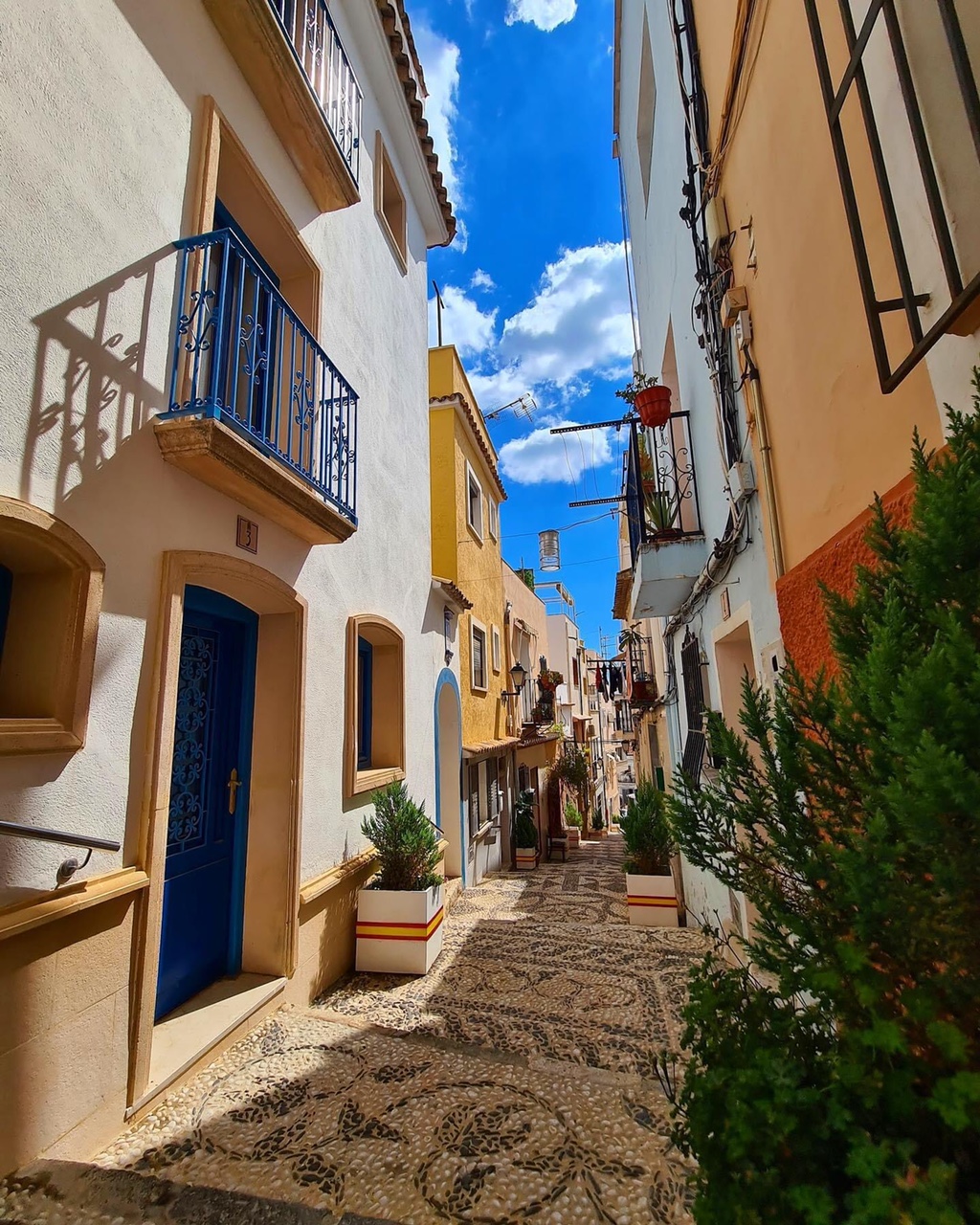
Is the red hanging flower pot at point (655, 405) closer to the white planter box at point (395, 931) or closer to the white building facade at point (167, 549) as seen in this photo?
the white building facade at point (167, 549)

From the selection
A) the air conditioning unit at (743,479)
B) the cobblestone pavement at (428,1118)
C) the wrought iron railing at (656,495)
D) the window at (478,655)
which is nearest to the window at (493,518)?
the window at (478,655)

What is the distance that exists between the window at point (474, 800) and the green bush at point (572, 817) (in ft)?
33.9

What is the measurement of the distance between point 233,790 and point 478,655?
26.6ft

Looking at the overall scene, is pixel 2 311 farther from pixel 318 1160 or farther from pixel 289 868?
pixel 318 1160

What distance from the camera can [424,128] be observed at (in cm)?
830

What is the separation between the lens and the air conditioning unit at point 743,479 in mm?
3939

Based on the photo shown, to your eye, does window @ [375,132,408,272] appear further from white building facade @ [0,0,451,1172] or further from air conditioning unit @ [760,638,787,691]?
air conditioning unit @ [760,638,787,691]

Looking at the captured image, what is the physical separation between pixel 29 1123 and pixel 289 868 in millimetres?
1889

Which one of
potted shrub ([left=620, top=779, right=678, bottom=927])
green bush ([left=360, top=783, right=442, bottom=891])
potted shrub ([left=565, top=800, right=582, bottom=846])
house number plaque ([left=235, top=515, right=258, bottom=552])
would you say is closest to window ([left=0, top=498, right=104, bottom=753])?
house number plaque ([left=235, top=515, right=258, bottom=552])

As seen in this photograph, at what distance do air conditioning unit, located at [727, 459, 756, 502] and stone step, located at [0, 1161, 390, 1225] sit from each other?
13.8 ft

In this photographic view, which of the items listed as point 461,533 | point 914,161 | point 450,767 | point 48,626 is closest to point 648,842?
point 450,767

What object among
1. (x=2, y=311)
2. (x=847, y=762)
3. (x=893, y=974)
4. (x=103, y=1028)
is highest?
(x=2, y=311)

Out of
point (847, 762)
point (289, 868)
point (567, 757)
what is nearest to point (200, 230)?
point (289, 868)

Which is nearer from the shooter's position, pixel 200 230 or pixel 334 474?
pixel 200 230
